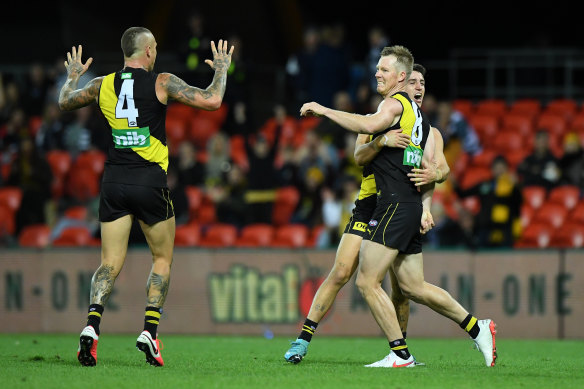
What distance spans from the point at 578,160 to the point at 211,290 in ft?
19.1

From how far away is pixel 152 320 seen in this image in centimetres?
751

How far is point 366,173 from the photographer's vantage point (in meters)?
7.82

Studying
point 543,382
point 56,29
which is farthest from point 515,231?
point 56,29

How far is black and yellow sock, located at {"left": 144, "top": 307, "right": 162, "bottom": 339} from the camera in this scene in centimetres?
745

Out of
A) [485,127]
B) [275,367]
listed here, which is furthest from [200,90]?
[485,127]

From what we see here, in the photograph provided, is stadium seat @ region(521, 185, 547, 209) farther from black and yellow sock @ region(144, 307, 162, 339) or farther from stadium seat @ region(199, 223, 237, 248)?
black and yellow sock @ region(144, 307, 162, 339)

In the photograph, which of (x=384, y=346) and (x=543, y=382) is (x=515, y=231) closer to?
(x=384, y=346)

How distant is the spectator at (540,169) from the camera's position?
14242 mm

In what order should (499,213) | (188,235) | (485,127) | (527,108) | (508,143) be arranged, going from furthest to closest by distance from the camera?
1. (527,108)
2. (485,127)
3. (508,143)
4. (188,235)
5. (499,213)

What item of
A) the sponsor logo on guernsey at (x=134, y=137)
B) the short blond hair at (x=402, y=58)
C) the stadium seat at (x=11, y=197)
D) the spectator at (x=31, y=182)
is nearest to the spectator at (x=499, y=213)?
the short blond hair at (x=402, y=58)

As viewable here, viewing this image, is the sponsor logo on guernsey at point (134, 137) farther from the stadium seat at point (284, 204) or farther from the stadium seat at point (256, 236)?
the stadium seat at point (284, 204)

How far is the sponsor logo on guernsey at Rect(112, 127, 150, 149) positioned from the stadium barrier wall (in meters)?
5.10

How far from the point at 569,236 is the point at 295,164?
4.20 meters

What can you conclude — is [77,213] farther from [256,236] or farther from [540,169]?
[540,169]
